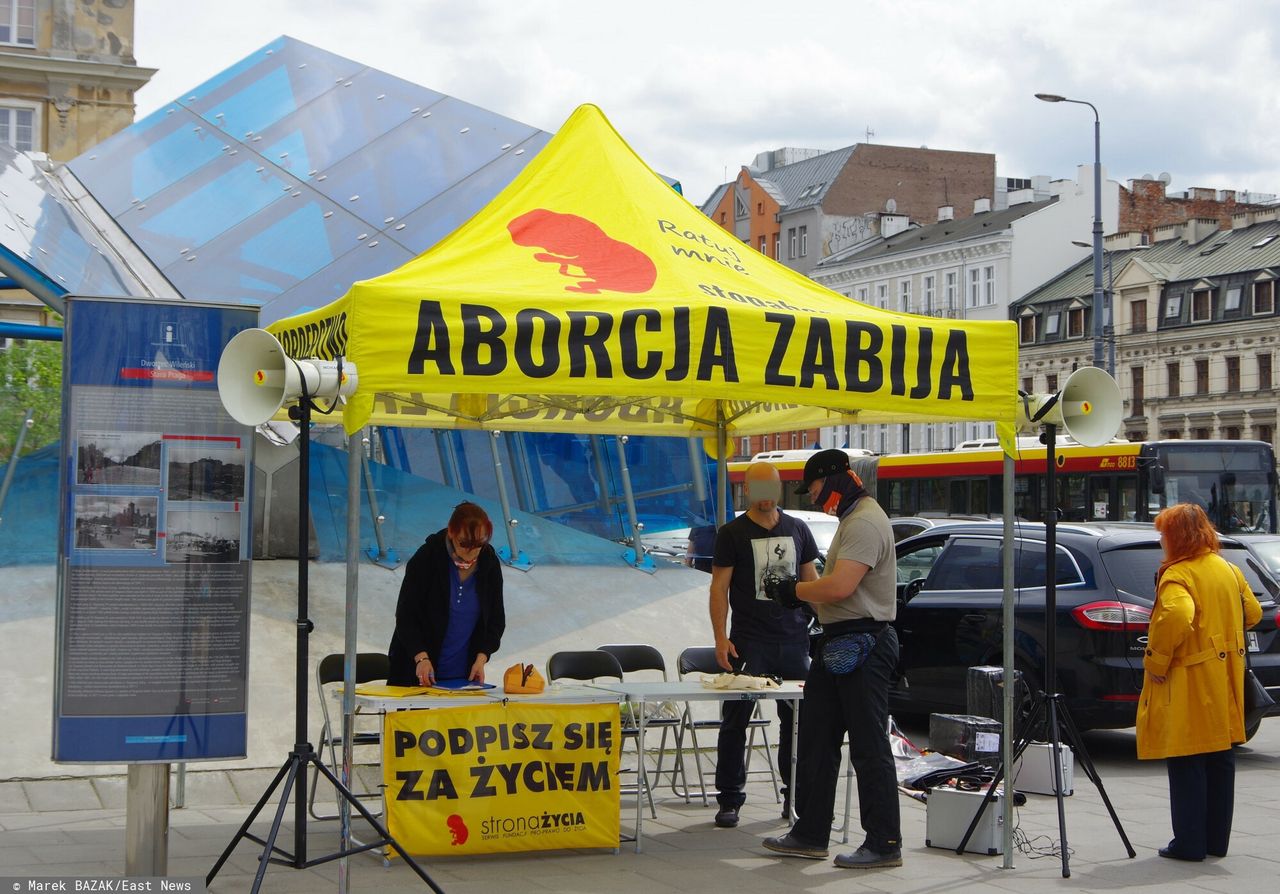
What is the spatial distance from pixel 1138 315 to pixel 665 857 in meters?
64.0

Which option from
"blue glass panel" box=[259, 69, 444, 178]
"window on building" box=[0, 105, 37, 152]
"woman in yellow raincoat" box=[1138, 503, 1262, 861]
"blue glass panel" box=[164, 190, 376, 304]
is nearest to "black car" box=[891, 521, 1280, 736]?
"woman in yellow raincoat" box=[1138, 503, 1262, 861]

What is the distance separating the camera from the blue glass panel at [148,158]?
17.5 metres

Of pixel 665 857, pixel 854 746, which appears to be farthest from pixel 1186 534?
pixel 665 857

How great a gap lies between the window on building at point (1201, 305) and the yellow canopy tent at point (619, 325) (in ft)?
194

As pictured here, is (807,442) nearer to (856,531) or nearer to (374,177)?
(374,177)

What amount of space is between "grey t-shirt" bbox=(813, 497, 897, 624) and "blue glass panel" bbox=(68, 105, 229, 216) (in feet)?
37.4

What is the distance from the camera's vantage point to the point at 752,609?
9344mm

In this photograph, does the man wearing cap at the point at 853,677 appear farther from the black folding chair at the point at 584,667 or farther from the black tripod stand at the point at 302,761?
the black tripod stand at the point at 302,761

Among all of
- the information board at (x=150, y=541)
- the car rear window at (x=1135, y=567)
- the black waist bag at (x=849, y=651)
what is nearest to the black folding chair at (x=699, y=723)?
the black waist bag at (x=849, y=651)

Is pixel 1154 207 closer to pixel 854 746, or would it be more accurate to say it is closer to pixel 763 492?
pixel 763 492

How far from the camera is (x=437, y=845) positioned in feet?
26.4

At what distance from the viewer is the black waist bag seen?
8.10 meters

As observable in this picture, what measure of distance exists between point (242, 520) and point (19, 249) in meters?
7.95

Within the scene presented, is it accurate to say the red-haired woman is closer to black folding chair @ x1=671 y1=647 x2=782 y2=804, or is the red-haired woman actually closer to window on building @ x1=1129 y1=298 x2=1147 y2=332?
black folding chair @ x1=671 y1=647 x2=782 y2=804
